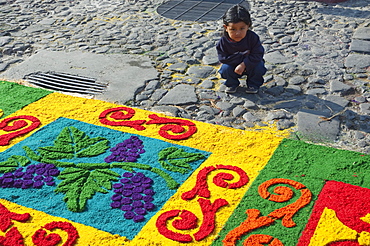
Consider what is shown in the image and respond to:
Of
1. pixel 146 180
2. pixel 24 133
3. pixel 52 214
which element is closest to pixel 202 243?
pixel 146 180

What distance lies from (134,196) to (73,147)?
87 cm

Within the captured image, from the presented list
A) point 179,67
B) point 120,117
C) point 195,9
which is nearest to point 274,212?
point 120,117

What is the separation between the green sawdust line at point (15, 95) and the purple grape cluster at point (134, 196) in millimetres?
1675

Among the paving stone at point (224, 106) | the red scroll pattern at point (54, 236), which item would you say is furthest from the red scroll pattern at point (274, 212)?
the paving stone at point (224, 106)

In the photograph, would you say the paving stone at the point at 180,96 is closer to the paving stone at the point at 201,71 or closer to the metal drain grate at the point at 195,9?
the paving stone at the point at 201,71

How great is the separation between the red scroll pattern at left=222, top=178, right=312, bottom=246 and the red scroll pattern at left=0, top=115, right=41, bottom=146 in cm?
210

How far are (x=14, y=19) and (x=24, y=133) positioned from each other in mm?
3962

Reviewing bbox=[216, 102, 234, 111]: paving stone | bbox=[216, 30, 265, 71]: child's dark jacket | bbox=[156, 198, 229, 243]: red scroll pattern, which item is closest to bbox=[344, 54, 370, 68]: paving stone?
bbox=[216, 30, 265, 71]: child's dark jacket

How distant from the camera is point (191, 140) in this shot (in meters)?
3.82

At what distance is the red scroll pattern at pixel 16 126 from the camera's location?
3.92 m

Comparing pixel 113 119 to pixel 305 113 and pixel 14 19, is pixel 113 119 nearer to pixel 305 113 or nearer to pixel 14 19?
pixel 305 113

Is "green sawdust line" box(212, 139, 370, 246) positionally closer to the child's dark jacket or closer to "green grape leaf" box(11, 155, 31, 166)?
the child's dark jacket

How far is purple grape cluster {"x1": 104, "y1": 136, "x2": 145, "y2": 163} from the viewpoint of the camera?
11.7 ft

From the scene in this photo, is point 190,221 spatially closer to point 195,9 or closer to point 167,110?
point 167,110
